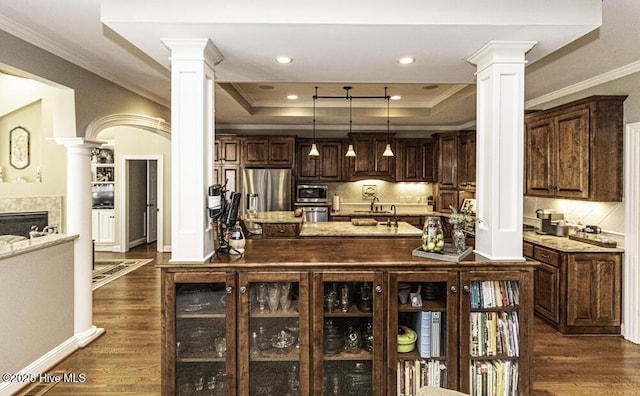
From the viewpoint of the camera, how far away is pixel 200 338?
2.30 m

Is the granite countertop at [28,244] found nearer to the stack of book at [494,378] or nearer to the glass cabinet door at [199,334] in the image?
the glass cabinet door at [199,334]

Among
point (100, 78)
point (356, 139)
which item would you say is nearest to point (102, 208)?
point (100, 78)

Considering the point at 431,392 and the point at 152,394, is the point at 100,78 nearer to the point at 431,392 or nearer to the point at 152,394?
the point at 152,394

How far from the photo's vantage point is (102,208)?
8.06 m

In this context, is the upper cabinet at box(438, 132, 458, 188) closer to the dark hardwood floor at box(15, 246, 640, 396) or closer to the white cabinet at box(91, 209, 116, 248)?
the dark hardwood floor at box(15, 246, 640, 396)

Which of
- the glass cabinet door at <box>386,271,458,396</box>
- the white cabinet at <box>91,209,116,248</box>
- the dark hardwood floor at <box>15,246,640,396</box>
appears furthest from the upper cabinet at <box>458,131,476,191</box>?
the white cabinet at <box>91,209,116,248</box>

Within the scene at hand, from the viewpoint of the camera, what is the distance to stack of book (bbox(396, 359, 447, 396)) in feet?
7.55

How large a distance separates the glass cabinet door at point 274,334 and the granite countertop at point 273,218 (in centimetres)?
320

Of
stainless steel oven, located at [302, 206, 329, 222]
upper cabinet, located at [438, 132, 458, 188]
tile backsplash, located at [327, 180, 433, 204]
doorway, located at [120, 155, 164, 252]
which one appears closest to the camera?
upper cabinet, located at [438, 132, 458, 188]

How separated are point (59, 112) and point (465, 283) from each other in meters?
3.70

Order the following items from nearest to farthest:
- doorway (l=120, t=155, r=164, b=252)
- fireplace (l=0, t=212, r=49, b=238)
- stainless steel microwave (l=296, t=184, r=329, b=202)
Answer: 1. fireplace (l=0, t=212, r=49, b=238)
2. stainless steel microwave (l=296, t=184, r=329, b=202)
3. doorway (l=120, t=155, r=164, b=252)

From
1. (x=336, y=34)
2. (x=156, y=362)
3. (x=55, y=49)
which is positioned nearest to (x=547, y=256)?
(x=336, y=34)

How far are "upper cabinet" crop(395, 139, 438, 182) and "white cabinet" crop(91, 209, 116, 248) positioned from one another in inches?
247

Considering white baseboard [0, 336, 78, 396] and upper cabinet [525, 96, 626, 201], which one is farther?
upper cabinet [525, 96, 626, 201]
